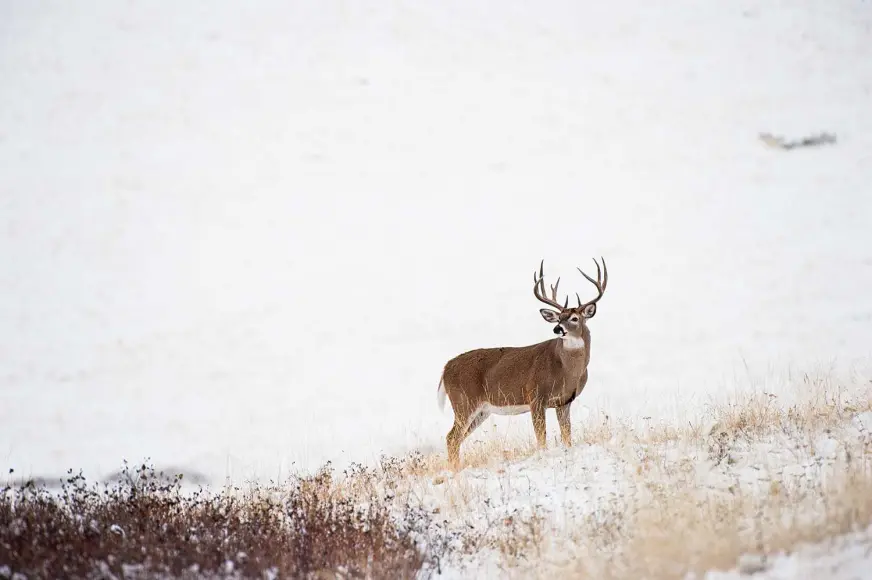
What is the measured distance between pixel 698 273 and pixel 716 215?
868 cm

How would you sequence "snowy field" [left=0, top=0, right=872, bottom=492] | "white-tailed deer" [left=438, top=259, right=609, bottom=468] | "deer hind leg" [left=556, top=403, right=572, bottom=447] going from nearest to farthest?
"deer hind leg" [left=556, top=403, right=572, bottom=447]
"white-tailed deer" [left=438, top=259, right=609, bottom=468]
"snowy field" [left=0, top=0, right=872, bottom=492]

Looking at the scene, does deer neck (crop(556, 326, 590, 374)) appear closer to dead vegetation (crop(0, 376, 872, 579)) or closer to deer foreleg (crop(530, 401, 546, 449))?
deer foreleg (crop(530, 401, 546, 449))

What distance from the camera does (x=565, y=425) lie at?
9648 mm

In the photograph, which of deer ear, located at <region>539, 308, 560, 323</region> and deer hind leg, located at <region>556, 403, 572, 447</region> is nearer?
deer hind leg, located at <region>556, 403, 572, 447</region>

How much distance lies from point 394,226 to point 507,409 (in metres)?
44.8

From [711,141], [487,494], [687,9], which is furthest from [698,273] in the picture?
[687,9]

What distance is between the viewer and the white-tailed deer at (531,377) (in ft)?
32.5

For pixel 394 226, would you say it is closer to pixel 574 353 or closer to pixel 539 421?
pixel 574 353

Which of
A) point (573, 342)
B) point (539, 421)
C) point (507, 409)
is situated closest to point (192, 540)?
point (539, 421)

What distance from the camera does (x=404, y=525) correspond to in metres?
6.59

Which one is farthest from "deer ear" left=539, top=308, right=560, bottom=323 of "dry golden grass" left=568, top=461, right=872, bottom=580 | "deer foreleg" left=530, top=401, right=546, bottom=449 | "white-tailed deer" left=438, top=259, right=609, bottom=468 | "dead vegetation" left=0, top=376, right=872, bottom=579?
"dry golden grass" left=568, top=461, right=872, bottom=580

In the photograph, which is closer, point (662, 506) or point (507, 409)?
point (662, 506)

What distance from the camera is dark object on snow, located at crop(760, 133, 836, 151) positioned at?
4266 centimetres

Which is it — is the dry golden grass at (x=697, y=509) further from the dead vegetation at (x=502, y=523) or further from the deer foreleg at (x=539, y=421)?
the deer foreleg at (x=539, y=421)
